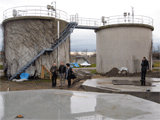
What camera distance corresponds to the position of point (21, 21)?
1647cm

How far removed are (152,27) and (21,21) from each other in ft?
47.4

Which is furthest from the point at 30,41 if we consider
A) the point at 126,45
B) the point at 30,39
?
the point at 126,45

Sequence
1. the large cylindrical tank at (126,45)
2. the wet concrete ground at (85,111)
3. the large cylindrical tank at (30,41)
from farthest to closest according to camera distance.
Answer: the large cylindrical tank at (126,45)
the large cylindrical tank at (30,41)
the wet concrete ground at (85,111)

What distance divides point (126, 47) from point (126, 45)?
212mm

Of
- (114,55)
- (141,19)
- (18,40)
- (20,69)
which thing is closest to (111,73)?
(114,55)

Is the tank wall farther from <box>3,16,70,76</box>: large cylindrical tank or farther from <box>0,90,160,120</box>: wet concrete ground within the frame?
<box>0,90,160,120</box>: wet concrete ground

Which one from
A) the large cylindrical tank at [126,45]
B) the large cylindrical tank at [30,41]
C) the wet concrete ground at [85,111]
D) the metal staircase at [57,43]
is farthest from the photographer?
the large cylindrical tank at [126,45]

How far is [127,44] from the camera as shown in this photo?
55.7 feet

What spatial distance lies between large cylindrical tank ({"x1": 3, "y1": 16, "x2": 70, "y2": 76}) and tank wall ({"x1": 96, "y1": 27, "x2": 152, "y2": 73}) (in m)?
5.54

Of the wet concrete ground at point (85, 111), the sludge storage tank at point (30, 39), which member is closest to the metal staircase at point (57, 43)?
the sludge storage tank at point (30, 39)

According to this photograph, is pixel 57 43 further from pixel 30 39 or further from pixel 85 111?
pixel 85 111

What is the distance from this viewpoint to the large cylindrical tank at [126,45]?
55.6 ft

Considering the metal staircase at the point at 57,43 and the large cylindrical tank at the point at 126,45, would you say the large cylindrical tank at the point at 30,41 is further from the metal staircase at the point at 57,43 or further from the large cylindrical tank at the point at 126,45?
the large cylindrical tank at the point at 126,45

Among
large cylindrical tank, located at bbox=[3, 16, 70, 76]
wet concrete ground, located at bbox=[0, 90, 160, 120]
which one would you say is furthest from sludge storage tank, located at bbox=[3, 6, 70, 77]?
wet concrete ground, located at bbox=[0, 90, 160, 120]
